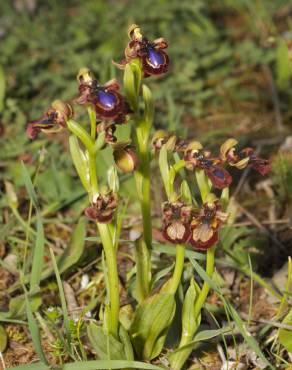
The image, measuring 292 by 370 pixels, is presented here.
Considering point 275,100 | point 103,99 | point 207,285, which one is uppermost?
point 275,100

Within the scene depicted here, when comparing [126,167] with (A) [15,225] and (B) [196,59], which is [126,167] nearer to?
(A) [15,225]

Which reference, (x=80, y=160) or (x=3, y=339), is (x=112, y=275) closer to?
(x=80, y=160)

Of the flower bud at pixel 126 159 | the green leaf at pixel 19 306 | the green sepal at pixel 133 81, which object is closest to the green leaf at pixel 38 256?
the green leaf at pixel 19 306

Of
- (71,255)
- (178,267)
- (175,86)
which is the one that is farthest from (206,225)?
(175,86)

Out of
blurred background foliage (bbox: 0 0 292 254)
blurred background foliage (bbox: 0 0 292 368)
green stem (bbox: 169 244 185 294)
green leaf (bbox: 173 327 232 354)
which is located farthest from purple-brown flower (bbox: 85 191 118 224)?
blurred background foliage (bbox: 0 0 292 254)

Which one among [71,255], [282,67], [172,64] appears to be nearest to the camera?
[71,255]

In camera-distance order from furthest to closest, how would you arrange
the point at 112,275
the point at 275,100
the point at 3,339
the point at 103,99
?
the point at 275,100, the point at 3,339, the point at 112,275, the point at 103,99

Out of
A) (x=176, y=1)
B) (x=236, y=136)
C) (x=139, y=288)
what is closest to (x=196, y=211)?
→ (x=139, y=288)
